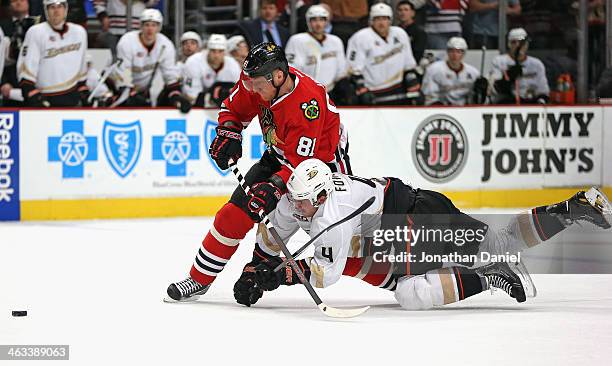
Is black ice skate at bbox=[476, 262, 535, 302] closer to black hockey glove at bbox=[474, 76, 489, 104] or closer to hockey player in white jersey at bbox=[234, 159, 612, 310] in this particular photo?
hockey player in white jersey at bbox=[234, 159, 612, 310]

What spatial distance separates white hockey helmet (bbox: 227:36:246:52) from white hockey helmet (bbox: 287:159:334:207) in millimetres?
5920

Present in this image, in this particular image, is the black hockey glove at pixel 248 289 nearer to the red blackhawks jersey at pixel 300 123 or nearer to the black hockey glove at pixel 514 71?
the red blackhawks jersey at pixel 300 123

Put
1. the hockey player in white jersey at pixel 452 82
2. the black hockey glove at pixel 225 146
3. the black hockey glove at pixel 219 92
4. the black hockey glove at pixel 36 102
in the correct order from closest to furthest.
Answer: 1. the black hockey glove at pixel 225 146
2. the black hockey glove at pixel 36 102
3. the black hockey glove at pixel 219 92
4. the hockey player in white jersey at pixel 452 82

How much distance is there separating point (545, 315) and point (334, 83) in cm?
584

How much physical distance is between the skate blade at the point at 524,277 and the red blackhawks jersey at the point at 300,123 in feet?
2.95

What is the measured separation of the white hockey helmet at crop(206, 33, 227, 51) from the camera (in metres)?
10.4

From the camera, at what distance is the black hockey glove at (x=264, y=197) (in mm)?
5137

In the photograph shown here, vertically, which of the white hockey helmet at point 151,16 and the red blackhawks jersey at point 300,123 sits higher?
the white hockey helmet at point 151,16

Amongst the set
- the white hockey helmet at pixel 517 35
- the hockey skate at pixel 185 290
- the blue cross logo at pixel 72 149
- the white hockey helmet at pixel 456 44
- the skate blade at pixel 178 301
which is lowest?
the skate blade at pixel 178 301

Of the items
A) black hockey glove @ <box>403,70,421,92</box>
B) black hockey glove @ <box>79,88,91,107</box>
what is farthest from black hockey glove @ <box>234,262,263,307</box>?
black hockey glove @ <box>403,70,421,92</box>

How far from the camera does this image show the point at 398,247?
521cm

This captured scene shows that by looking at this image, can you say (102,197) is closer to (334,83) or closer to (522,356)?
(334,83)

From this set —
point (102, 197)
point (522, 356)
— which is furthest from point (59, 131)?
point (522, 356)

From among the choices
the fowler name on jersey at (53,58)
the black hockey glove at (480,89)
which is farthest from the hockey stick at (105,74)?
the black hockey glove at (480,89)
